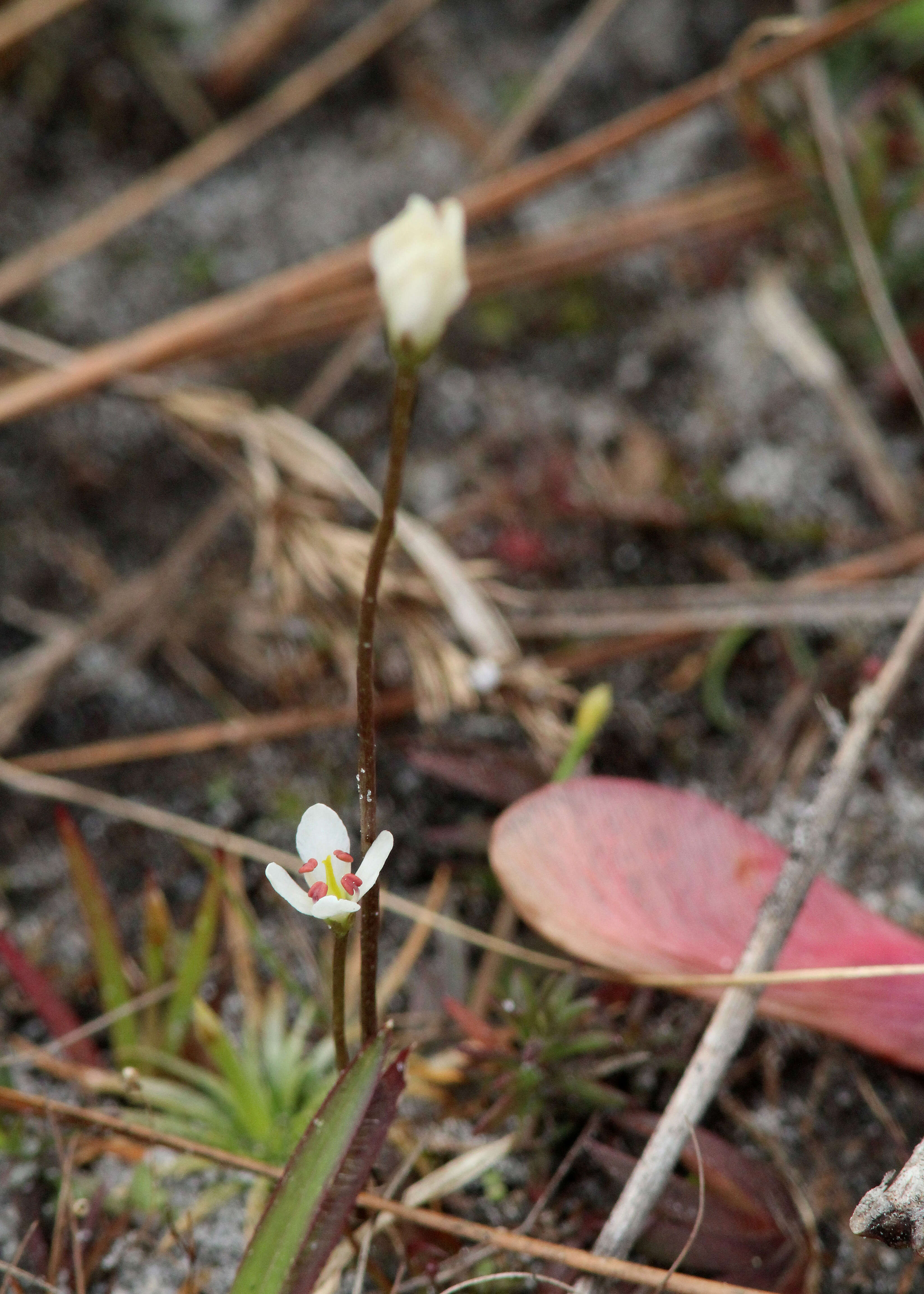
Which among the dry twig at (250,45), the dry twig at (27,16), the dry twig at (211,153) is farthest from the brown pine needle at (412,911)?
the dry twig at (250,45)

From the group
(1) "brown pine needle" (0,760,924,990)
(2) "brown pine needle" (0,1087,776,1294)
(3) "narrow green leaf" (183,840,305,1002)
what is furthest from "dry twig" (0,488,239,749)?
(2) "brown pine needle" (0,1087,776,1294)

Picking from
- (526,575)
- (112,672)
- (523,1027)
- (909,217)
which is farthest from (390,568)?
(909,217)

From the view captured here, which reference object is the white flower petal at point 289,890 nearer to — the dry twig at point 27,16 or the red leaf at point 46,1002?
the red leaf at point 46,1002

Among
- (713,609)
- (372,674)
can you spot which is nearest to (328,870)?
(372,674)

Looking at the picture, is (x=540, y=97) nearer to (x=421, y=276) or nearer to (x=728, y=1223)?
(x=421, y=276)

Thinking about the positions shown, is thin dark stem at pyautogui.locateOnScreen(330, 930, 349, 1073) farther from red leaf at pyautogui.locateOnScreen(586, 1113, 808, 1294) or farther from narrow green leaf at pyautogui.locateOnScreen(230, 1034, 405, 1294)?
red leaf at pyautogui.locateOnScreen(586, 1113, 808, 1294)
